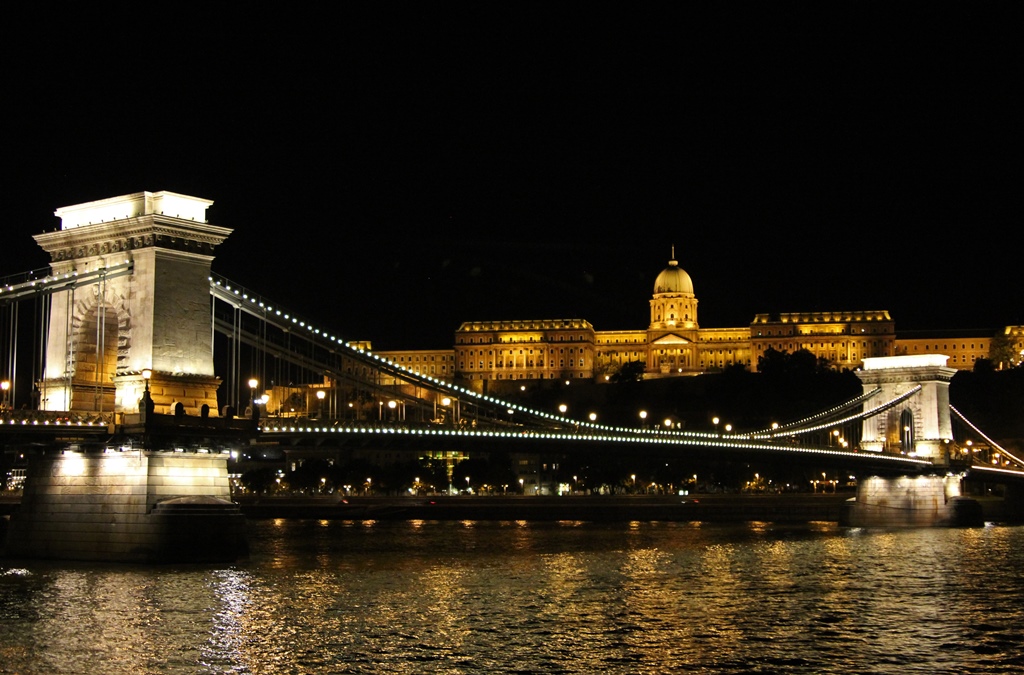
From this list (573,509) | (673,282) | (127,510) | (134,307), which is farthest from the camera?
(673,282)

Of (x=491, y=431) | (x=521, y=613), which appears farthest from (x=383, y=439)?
(x=521, y=613)

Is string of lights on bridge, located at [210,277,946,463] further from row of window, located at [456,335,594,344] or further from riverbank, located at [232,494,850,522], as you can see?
row of window, located at [456,335,594,344]

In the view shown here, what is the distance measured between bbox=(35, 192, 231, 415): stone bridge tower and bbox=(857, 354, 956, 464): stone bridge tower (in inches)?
1701

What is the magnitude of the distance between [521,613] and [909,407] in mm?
47919

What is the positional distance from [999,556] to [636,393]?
3997 inches

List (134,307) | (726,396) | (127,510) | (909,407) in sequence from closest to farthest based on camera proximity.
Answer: (127,510) → (134,307) → (909,407) → (726,396)

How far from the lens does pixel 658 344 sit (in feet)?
566

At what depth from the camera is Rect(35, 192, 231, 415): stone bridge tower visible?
34094mm

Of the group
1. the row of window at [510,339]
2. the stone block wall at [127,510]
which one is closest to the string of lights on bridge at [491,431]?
the stone block wall at [127,510]

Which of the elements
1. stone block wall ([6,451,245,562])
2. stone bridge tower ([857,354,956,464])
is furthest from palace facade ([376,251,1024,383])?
stone block wall ([6,451,245,562])

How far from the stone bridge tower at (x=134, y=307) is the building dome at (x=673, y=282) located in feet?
478

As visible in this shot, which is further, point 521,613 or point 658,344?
point 658,344

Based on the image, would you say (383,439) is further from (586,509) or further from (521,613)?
(586,509)

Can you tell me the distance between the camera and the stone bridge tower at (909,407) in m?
70.6
